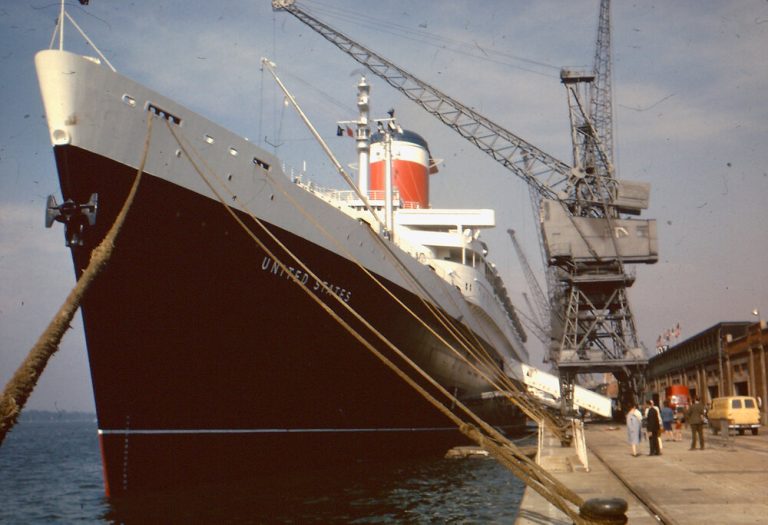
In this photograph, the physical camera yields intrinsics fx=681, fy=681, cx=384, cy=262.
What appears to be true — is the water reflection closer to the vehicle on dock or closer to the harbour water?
the harbour water

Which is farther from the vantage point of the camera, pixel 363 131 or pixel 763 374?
pixel 763 374

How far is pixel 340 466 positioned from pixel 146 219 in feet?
25.3

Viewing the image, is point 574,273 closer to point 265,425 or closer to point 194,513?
point 265,425

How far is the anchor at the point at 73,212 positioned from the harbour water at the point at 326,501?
4.80m

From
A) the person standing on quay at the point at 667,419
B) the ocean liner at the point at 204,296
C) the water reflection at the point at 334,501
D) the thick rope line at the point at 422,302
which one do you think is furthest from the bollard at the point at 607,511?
the person standing on quay at the point at 667,419

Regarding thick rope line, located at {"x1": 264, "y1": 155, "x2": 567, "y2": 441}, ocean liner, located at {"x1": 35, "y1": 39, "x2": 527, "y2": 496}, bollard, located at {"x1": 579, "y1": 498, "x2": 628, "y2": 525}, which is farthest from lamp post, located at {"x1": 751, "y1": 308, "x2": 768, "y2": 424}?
bollard, located at {"x1": 579, "y1": 498, "x2": 628, "y2": 525}

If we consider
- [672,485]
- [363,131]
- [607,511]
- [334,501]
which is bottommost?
[334,501]

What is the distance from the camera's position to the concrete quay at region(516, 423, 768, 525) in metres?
7.40

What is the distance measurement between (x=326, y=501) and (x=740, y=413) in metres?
17.5

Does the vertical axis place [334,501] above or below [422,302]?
below

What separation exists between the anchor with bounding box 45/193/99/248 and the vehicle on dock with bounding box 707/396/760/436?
21.4m

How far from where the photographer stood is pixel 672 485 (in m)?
9.82

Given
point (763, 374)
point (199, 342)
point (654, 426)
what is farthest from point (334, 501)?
point (763, 374)

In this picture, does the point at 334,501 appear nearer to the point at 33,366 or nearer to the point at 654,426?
the point at 654,426
